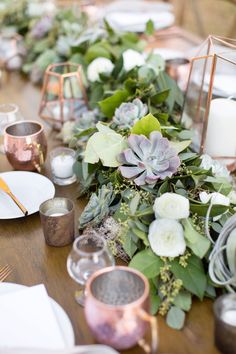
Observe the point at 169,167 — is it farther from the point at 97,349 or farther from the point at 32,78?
the point at 32,78

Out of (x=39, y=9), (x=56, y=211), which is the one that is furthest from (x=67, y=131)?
(x=39, y=9)

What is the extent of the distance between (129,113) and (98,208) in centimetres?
27

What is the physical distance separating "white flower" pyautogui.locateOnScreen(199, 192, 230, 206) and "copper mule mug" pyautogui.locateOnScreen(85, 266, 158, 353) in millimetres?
227

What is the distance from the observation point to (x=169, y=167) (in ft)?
2.67

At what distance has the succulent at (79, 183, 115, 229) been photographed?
835mm

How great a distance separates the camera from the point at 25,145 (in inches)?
40.6

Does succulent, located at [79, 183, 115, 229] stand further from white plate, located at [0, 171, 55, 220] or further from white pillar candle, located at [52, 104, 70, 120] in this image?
white pillar candle, located at [52, 104, 70, 120]

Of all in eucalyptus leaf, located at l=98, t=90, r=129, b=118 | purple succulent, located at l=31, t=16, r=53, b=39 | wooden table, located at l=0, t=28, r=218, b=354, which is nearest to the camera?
Answer: wooden table, located at l=0, t=28, r=218, b=354

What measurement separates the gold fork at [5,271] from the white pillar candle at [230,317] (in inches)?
14.5

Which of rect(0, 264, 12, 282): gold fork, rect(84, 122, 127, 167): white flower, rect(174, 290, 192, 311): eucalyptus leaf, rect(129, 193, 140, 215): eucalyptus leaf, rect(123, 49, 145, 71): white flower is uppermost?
rect(123, 49, 145, 71): white flower

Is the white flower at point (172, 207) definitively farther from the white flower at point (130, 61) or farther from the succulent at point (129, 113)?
the white flower at point (130, 61)

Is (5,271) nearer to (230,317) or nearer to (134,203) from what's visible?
(134,203)

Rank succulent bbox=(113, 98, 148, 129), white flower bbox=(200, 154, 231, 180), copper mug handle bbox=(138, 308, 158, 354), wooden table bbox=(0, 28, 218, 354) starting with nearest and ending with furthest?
copper mug handle bbox=(138, 308, 158, 354), wooden table bbox=(0, 28, 218, 354), white flower bbox=(200, 154, 231, 180), succulent bbox=(113, 98, 148, 129)

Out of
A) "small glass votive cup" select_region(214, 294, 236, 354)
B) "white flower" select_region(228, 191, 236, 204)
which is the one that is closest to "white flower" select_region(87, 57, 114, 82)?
"white flower" select_region(228, 191, 236, 204)
